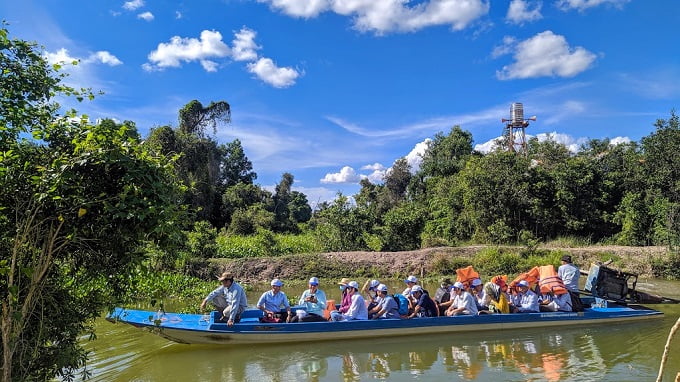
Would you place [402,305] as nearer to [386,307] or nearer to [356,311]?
[386,307]

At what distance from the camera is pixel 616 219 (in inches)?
950

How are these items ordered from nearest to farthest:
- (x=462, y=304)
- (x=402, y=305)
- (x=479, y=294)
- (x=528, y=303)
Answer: (x=462, y=304), (x=402, y=305), (x=528, y=303), (x=479, y=294)

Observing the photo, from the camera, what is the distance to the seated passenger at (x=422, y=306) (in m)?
11.0

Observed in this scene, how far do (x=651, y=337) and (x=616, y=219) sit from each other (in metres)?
15.2

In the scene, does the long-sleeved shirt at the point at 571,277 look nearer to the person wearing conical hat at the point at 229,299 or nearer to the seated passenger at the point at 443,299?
the seated passenger at the point at 443,299

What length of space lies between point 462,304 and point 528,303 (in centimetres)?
171

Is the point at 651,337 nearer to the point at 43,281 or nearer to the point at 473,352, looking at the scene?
the point at 473,352

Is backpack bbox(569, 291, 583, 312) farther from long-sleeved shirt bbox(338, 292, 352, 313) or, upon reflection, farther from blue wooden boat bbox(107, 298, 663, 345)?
long-sleeved shirt bbox(338, 292, 352, 313)

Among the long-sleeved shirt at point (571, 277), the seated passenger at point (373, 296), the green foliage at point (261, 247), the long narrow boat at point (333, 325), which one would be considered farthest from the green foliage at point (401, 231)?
the long narrow boat at point (333, 325)

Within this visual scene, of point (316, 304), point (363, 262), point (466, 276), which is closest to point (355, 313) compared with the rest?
point (316, 304)

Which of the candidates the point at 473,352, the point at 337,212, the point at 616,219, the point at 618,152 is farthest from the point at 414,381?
the point at 618,152

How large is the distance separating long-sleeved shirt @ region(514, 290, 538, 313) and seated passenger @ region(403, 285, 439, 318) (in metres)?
2.09

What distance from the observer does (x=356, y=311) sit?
10531mm

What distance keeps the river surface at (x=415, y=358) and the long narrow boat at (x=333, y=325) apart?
0.58 ft
